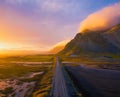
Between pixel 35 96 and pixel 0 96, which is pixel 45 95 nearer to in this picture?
pixel 35 96

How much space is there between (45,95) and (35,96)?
221 cm

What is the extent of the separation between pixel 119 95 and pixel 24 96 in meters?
19.8

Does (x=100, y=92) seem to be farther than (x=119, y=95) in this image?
Yes

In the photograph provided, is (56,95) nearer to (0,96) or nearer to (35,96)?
(35,96)

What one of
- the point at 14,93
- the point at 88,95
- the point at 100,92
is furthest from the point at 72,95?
the point at 14,93

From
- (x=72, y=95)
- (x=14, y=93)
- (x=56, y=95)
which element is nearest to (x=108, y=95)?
(x=72, y=95)

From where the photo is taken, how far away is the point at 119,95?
4706 centimetres

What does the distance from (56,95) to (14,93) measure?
12660 millimetres

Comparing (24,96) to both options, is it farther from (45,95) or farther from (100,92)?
(100,92)

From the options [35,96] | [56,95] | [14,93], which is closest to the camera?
[56,95]

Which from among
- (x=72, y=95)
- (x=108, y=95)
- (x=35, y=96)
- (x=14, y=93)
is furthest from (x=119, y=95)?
(x=14, y=93)

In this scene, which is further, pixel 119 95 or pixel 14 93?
pixel 14 93

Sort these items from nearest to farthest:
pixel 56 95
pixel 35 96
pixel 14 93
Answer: pixel 56 95, pixel 35 96, pixel 14 93

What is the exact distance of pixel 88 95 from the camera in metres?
48.0
